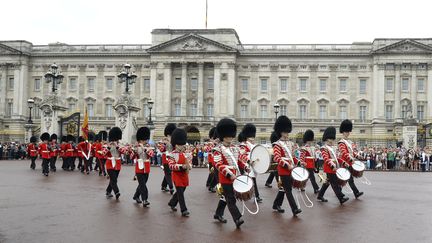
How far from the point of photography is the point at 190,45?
63.9 metres

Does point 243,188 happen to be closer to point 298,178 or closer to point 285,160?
point 285,160

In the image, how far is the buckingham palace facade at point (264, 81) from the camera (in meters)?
61.7

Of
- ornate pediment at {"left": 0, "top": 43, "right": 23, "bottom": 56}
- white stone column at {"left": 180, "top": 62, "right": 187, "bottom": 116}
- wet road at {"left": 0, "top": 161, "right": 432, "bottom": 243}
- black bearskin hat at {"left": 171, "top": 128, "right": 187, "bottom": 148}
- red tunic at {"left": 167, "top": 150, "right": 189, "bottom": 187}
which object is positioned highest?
ornate pediment at {"left": 0, "top": 43, "right": 23, "bottom": 56}

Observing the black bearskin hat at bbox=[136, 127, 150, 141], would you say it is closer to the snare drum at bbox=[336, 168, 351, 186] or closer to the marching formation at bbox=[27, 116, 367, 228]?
the marching formation at bbox=[27, 116, 367, 228]

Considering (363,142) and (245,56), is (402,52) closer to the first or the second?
(363,142)

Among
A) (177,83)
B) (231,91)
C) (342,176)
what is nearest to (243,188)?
(342,176)

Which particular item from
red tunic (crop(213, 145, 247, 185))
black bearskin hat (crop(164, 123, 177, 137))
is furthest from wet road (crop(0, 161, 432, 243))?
black bearskin hat (crop(164, 123, 177, 137))

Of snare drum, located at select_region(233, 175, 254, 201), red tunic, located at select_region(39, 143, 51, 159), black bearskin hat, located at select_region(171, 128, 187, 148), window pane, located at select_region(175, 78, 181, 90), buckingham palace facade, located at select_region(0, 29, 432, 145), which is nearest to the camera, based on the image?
snare drum, located at select_region(233, 175, 254, 201)

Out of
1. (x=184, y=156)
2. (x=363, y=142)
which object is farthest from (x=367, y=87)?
(x=184, y=156)

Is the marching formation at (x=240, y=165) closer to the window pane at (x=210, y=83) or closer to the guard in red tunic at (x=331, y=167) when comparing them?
the guard in red tunic at (x=331, y=167)

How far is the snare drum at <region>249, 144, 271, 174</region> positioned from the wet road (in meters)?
1.18

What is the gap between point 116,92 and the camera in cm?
→ 6700

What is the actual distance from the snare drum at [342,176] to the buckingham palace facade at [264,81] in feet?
160

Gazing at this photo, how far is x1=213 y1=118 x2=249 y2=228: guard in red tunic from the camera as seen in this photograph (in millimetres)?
9812
